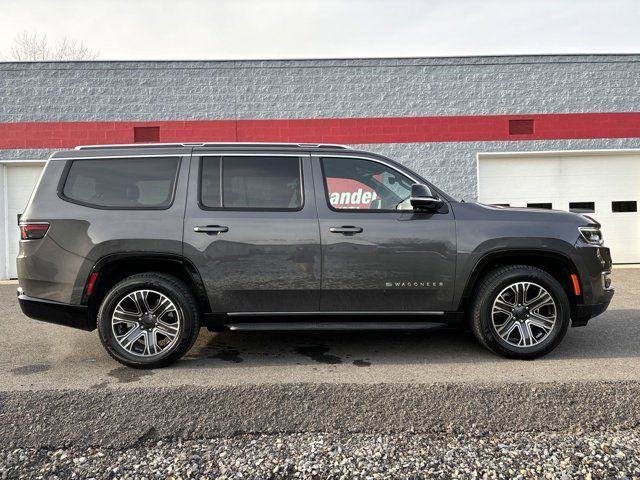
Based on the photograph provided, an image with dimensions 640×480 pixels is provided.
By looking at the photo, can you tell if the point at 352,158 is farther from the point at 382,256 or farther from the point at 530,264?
the point at 530,264

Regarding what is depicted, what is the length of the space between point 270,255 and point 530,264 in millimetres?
2499

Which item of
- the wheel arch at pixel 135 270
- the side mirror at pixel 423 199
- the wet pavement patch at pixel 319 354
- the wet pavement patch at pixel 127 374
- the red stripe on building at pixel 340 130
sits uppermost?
the red stripe on building at pixel 340 130

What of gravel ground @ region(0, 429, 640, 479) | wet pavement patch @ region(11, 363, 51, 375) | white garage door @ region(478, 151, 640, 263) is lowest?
gravel ground @ region(0, 429, 640, 479)

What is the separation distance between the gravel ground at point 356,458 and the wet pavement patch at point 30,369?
1598 millimetres

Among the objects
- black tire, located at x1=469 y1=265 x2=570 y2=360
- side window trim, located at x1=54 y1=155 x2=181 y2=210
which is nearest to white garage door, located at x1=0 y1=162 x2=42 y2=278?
side window trim, located at x1=54 y1=155 x2=181 y2=210

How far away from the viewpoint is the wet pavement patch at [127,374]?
3.98 metres

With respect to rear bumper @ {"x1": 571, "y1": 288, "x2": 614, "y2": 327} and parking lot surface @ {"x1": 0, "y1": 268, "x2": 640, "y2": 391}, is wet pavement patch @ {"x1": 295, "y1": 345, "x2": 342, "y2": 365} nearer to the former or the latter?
parking lot surface @ {"x1": 0, "y1": 268, "x2": 640, "y2": 391}

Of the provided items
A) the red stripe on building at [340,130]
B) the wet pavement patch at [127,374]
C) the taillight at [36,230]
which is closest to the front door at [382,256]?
the wet pavement patch at [127,374]

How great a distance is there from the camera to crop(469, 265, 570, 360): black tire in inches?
169

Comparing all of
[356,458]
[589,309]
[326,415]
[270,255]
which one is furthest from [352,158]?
[356,458]

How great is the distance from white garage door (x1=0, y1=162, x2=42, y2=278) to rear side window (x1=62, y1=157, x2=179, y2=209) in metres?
7.40

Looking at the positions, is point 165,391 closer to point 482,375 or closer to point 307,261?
point 307,261

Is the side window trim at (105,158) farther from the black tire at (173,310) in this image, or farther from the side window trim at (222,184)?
the black tire at (173,310)

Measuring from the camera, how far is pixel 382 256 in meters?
4.26
